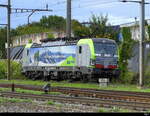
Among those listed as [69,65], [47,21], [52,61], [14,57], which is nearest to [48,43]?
[52,61]

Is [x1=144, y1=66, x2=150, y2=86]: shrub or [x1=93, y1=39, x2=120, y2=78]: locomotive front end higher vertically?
[x1=93, y1=39, x2=120, y2=78]: locomotive front end

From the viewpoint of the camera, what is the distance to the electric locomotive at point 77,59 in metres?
33.9

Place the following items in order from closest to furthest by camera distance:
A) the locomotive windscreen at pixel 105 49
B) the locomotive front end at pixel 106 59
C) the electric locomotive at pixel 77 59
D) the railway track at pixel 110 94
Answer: the railway track at pixel 110 94 → the locomotive front end at pixel 106 59 → the electric locomotive at pixel 77 59 → the locomotive windscreen at pixel 105 49

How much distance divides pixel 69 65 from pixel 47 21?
77.0 meters

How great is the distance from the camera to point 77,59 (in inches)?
1396

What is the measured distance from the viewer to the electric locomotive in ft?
111

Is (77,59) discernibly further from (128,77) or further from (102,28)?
(102,28)

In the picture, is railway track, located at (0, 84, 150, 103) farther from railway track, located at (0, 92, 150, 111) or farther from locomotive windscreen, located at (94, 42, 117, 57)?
locomotive windscreen, located at (94, 42, 117, 57)

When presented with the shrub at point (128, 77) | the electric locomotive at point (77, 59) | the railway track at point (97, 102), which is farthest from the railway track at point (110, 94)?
the shrub at point (128, 77)

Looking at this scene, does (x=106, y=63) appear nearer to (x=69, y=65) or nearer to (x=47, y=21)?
(x=69, y=65)

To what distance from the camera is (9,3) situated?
43312mm

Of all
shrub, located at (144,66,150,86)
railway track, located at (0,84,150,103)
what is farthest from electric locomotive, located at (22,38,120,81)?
railway track, located at (0,84,150,103)

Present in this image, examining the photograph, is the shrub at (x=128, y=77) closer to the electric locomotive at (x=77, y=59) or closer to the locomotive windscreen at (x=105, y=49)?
the electric locomotive at (x=77, y=59)

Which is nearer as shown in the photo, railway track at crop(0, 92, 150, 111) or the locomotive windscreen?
railway track at crop(0, 92, 150, 111)
